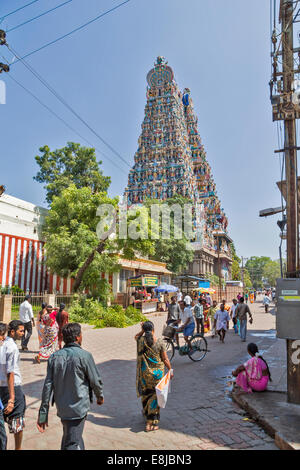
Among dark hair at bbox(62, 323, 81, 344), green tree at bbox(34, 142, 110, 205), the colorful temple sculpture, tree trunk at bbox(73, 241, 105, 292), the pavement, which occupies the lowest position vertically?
the pavement

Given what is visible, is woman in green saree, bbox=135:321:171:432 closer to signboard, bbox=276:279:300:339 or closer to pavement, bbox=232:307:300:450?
pavement, bbox=232:307:300:450

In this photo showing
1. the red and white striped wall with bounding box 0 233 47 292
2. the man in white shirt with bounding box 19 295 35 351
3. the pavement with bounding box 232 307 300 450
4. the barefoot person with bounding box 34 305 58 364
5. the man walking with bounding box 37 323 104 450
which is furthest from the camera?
the red and white striped wall with bounding box 0 233 47 292

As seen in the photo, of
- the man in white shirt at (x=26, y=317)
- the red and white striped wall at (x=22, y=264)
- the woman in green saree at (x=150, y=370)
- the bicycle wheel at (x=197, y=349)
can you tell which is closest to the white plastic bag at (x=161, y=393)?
the woman in green saree at (x=150, y=370)

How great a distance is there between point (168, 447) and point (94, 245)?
15381mm

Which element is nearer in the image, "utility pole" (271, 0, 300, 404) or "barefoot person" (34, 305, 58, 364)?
"utility pole" (271, 0, 300, 404)

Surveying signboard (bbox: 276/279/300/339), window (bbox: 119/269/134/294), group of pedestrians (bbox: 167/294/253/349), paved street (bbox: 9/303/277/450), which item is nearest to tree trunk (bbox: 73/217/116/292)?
window (bbox: 119/269/134/294)

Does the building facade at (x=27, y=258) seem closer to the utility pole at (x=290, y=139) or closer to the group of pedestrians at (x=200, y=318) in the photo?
the group of pedestrians at (x=200, y=318)

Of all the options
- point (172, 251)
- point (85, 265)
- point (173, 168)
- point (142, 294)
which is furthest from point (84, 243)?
point (173, 168)

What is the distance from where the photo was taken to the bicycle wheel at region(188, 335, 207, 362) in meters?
8.72

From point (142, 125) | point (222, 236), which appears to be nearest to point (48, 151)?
point (142, 125)

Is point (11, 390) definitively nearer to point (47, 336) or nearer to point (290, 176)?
point (47, 336)

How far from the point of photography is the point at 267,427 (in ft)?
14.5

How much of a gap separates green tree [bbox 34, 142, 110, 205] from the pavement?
85.8 ft
